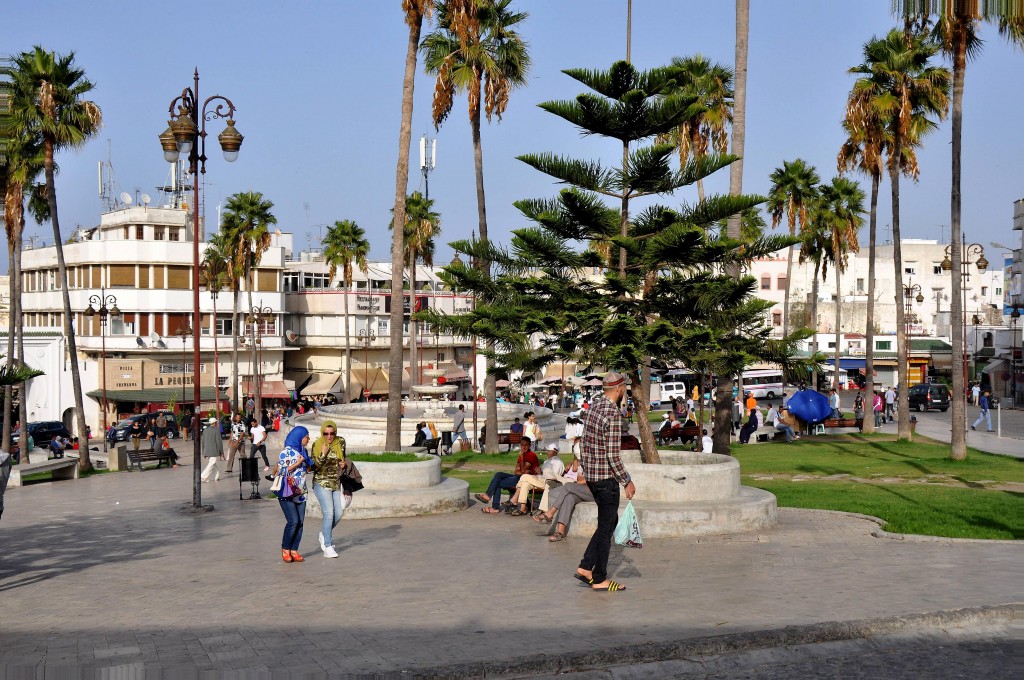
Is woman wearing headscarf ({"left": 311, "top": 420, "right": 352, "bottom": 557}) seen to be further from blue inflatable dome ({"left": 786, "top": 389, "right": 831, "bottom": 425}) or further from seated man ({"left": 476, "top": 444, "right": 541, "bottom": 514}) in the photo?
blue inflatable dome ({"left": 786, "top": 389, "right": 831, "bottom": 425})

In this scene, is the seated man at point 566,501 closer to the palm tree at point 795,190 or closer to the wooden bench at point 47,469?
the wooden bench at point 47,469

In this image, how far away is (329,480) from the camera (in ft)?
37.2

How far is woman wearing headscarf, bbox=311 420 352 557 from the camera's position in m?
11.3

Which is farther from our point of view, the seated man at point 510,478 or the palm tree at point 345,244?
the palm tree at point 345,244

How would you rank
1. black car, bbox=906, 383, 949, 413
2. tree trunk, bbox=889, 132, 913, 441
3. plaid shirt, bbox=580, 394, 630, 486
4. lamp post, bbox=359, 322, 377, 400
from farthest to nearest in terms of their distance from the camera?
lamp post, bbox=359, 322, 377, 400 < black car, bbox=906, 383, 949, 413 < tree trunk, bbox=889, 132, 913, 441 < plaid shirt, bbox=580, 394, 630, 486

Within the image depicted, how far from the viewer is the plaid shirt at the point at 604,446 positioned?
8.81 metres

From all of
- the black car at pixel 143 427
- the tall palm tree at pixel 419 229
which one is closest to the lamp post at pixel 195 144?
the black car at pixel 143 427

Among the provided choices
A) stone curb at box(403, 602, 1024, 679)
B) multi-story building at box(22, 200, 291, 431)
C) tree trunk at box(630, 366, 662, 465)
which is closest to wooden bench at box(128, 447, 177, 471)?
tree trunk at box(630, 366, 662, 465)

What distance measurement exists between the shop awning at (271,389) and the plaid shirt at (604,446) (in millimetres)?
56824

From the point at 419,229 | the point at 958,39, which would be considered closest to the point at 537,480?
the point at 958,39

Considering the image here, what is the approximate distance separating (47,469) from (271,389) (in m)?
39.9

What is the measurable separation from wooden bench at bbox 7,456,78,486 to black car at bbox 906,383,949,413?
3998 centimetres

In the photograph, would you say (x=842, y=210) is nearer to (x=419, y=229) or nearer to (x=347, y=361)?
(x=419, y=229)

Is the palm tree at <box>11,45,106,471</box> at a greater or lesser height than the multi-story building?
A: greater
